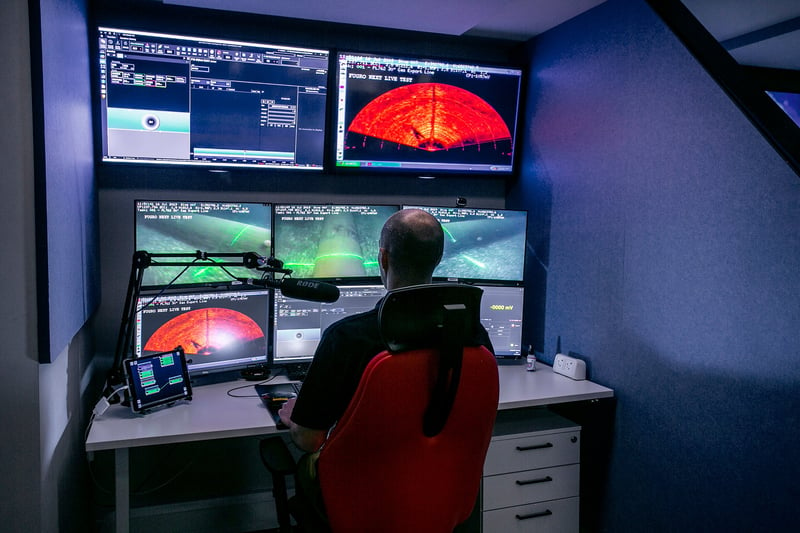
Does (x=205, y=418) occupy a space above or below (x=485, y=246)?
below

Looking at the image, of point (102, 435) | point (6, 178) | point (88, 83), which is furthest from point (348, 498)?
point (88, 83)

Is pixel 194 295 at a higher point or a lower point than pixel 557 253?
lower

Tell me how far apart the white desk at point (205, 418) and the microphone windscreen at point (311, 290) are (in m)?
0.54

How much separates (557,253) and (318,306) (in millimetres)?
1164

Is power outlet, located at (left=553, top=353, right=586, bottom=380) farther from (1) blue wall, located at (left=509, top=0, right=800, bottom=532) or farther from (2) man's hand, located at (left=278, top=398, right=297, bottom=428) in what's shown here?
(2) man's hand, located at (left=278, top=398, right=297, bottom=428)

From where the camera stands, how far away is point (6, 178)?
152 centimetres

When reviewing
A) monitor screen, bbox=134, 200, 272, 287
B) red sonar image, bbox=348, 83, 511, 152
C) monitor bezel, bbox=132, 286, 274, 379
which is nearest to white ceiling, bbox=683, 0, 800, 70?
red sonar image, bbox=348, 83, 511, 152

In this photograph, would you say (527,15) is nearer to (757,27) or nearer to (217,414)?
(757,27)

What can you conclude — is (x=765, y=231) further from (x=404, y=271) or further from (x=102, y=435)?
(x=102, y=435)

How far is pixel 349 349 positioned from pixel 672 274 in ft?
4.37

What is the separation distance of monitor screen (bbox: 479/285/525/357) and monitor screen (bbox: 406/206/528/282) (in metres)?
0.08

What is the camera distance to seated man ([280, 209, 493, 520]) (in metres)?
1.49

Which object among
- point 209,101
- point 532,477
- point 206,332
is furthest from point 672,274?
point 209,101

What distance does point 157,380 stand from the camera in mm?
2178
